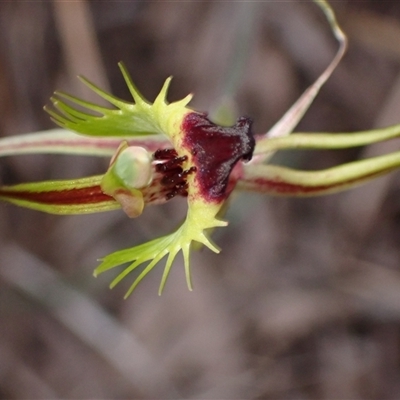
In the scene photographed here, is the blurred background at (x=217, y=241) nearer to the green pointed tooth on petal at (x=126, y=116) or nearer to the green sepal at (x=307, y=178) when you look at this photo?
the green sepal at (x=307, y=178)

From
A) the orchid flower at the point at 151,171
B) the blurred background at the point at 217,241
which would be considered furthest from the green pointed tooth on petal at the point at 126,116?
the blurred background at the point at 217,241

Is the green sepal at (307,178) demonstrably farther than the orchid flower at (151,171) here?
Yes

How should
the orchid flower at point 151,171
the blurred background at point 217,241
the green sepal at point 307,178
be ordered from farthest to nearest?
the blurred background at point 217,241, the green sepal at point 307,178, the orchid flower at point 151,171

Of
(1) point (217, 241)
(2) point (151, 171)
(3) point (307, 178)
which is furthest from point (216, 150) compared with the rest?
(1) point (217, 241)

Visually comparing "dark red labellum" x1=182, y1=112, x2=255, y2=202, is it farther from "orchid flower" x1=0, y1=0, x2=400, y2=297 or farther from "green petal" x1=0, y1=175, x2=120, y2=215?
"green petal" x1=0, y1=175, x2=120, y2=215

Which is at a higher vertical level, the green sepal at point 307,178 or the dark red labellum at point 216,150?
the green sepal at point 307,178

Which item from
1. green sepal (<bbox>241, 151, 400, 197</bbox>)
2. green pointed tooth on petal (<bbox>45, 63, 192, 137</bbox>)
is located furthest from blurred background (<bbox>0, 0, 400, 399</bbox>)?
green pointed tooth on petal (<bbox>45, 63, 192, 137</bbox>)

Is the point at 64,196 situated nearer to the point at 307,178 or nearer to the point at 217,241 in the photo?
the point at 307,178
